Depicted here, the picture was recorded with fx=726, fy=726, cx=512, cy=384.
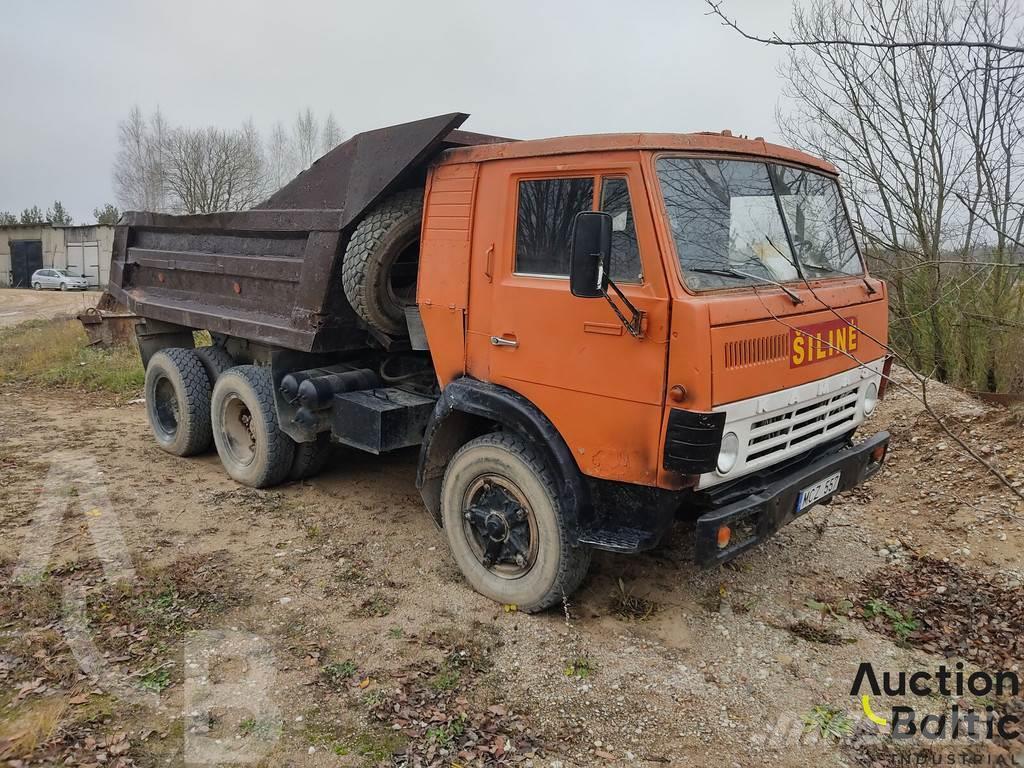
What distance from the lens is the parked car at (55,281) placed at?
3044 cm

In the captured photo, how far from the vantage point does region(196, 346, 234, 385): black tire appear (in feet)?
20.9

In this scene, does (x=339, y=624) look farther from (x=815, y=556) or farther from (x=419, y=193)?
(x=815, y=556)

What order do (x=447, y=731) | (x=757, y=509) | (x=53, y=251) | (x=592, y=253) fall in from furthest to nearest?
(x=53, y=251)
(x=757, y=509)
(x=592, y=253)
(x=447, y=731)

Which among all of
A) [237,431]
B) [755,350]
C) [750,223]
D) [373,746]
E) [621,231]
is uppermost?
[750,223]

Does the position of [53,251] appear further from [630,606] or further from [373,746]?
[373,746]

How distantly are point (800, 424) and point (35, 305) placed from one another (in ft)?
81.6

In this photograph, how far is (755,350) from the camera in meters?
3.21

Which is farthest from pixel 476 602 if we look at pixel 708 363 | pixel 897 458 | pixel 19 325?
pixel 19 325

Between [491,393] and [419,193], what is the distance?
144 cm

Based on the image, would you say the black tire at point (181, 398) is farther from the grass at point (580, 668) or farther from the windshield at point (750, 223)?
the windshield at point (750, 223)

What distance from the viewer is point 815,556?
4.44 m

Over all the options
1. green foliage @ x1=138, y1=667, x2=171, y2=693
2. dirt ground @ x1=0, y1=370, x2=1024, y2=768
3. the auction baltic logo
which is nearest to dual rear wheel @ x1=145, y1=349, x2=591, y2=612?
dirt ground @ x1=0, y1=370, x2=1024, y2=768

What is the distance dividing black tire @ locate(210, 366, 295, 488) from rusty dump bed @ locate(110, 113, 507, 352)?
364 millimetres

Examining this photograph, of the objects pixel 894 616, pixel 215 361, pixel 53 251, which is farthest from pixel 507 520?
pixel 53 251
